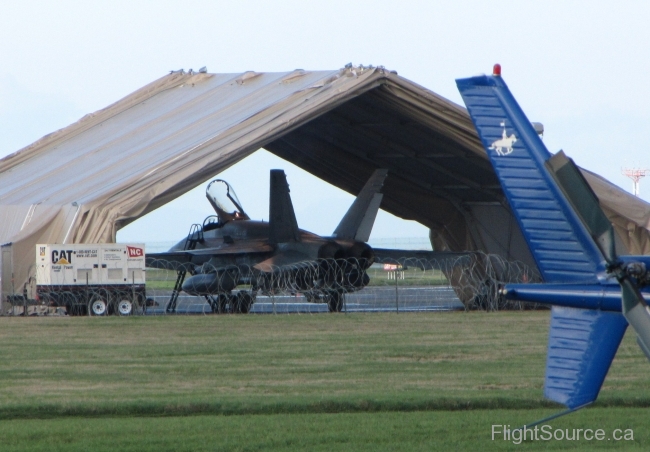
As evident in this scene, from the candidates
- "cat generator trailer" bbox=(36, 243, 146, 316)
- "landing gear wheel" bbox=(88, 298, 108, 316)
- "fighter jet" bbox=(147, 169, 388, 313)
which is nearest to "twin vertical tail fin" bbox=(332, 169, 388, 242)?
"fighter jet" bbox=(147, 169, 388, 313)

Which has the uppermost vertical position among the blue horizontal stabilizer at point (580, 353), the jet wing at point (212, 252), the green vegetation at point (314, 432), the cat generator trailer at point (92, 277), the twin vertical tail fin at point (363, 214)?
the twin vertical tail fin at point (363, 214)

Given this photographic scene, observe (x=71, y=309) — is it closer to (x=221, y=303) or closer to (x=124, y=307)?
(x=124, y=307)

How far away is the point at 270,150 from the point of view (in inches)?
1248

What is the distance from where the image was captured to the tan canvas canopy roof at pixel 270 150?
2312 centimetres

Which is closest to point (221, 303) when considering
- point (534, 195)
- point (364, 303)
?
point (364, 303)

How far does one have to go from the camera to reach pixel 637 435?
7.96m

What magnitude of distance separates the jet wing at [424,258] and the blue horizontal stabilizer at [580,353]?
21670 mm

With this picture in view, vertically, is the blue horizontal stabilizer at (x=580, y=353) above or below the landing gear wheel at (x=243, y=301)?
below

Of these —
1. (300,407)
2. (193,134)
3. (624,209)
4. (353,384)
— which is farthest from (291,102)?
(300,407)

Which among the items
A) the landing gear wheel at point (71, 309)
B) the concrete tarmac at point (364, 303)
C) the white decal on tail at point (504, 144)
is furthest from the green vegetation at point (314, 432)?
the concrete tarmac at point (364, 303)

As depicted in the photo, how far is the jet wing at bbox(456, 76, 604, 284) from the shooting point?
661 centimetres

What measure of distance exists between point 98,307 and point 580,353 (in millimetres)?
18636

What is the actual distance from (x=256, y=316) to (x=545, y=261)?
52.2 ft

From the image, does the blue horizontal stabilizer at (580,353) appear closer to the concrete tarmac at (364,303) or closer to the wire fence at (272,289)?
the wire fence at (272,289)
